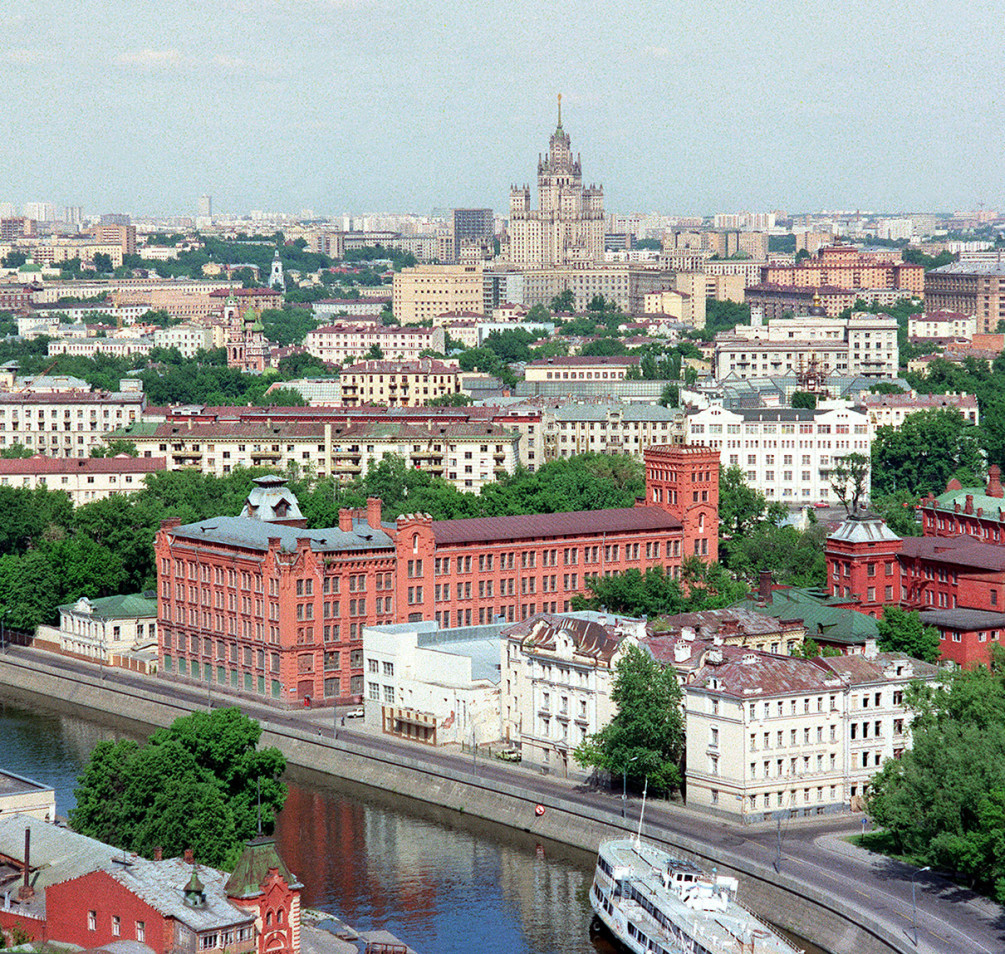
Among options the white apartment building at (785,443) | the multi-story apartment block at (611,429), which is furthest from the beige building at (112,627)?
the multi-story apartment block at (611,429)

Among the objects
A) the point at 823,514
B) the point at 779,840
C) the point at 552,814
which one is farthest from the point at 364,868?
the point at 823,514

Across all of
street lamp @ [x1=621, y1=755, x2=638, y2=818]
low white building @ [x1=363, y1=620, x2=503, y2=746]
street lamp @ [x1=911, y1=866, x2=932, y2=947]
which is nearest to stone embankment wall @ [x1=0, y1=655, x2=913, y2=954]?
street lamp @ [x1=911, y1=866, x2=932, y2=947]

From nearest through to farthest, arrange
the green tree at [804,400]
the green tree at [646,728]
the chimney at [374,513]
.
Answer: the green tree at [646,728]
the chimney at [374,513]
the green tree at [804,400]

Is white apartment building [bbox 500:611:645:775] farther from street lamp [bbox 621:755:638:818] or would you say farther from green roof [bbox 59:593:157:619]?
green roof [bbox 59:593:157:619]

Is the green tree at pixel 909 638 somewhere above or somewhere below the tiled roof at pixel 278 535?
below

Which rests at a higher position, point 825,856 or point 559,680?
point 559,680

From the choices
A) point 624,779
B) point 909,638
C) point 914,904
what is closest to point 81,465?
point 909,638

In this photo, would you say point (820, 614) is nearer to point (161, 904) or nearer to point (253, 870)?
point (253, 870)

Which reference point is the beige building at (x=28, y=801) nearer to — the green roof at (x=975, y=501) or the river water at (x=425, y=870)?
the river water at (x=425, y=870)
